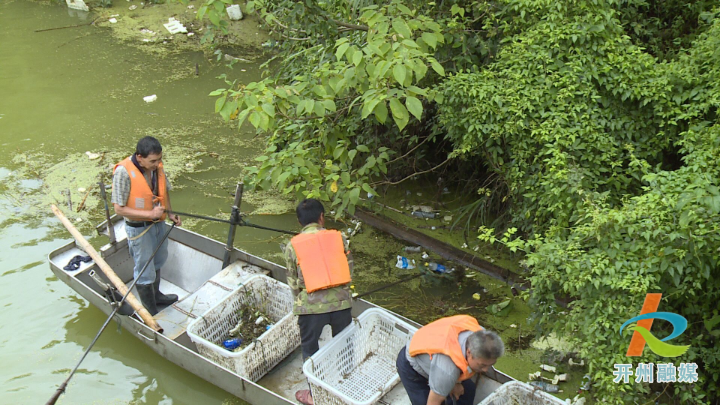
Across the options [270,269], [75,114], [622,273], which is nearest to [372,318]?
[270,269]

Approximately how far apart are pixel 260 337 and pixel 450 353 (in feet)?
5.79

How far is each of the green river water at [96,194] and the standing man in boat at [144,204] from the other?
67 cm

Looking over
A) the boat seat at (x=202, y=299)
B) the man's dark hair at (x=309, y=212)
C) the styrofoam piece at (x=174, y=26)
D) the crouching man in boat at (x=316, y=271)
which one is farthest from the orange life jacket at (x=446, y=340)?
the styrofoam piece at (x=174, y=26)

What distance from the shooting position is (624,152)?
4.74 meters

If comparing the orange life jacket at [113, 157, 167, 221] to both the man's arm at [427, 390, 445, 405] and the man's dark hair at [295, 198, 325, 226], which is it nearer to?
the man's dark hair at [295, 198, 325, 226]

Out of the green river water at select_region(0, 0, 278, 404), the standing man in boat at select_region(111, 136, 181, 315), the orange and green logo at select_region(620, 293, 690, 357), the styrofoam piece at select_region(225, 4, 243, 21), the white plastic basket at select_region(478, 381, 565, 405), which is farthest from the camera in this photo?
the styrofoam piece at select_region(225, 4, 243, 21)

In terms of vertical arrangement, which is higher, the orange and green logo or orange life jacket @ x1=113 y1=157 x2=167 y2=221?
orange life jacket @ x1=113 y1=157 x2=167 y2=221

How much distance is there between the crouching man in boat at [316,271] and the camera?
3941mm

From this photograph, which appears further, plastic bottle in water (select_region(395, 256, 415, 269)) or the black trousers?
plastic bottle in water (select_region(395, 256, 415, 269))

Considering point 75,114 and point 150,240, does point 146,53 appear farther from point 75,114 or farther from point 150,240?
point 150,240

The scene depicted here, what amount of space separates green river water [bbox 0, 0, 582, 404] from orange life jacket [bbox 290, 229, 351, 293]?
4.62ft

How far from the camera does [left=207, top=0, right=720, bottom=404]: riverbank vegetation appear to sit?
12.0 ft

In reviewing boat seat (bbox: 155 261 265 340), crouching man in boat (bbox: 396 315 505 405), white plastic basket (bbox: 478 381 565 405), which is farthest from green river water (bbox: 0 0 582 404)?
crouching man in boat (bbox: 396 315 505 405)

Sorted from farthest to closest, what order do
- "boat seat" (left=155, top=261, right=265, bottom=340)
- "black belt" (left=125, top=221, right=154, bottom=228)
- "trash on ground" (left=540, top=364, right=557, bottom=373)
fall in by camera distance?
"boat seat" (left=155, top=261, right=265, bottom=340) < "black belt" (left=125, top=221, right=154, bottom=228) < "trash on ground" (left=540, top=364, right=557, bottom=373)
